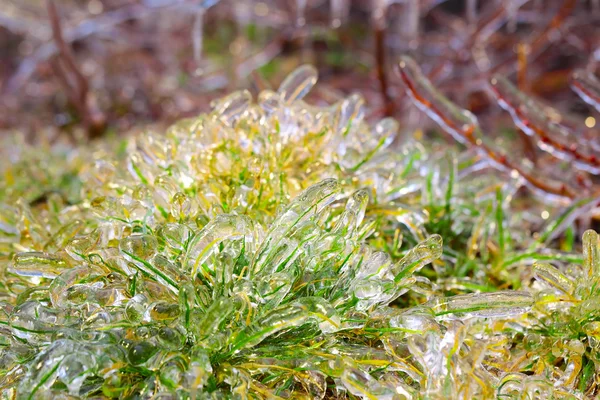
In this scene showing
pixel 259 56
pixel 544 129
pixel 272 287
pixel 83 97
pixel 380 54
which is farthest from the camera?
pixel 259 56

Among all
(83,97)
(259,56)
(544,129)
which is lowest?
(259,56)

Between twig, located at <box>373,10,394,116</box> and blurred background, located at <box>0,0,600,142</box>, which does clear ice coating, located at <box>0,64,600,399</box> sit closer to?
blurred background, located at <box>0,0,600,142</box>

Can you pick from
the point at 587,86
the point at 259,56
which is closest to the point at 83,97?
the point at 259,56

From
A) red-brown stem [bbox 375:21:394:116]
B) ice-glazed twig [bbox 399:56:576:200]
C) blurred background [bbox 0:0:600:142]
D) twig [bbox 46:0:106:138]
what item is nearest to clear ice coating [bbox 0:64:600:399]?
ice-glazed twig [bbox 399:56:576:200]

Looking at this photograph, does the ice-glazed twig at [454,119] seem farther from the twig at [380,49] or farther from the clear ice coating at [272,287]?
the twig at [380,49]

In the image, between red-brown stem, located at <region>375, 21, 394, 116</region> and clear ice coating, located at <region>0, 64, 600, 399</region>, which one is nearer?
clear ice coating, located at <region>0, 64, 600, 399</region>

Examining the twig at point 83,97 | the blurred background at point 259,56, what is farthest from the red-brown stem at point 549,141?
the twig at point 83,97

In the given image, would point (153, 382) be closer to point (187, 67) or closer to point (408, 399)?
point (408, 399)

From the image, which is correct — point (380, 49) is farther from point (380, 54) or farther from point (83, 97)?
point (83, 97)
